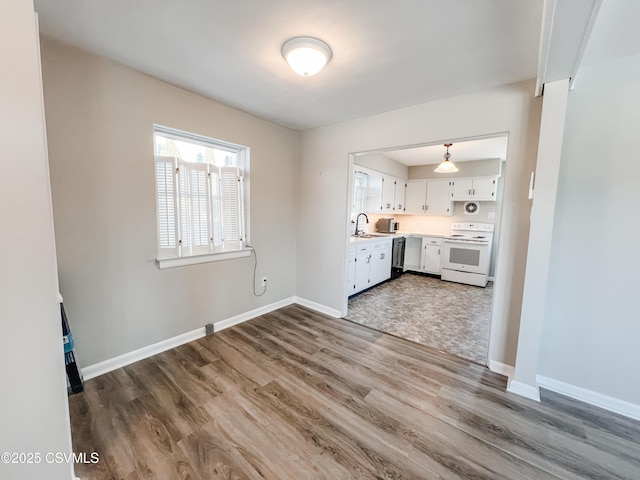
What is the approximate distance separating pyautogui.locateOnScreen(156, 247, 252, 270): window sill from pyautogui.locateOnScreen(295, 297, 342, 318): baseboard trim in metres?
1.18

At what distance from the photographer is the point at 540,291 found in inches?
76.5

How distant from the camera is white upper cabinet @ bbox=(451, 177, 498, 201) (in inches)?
203

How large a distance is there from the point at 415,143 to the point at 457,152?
2.59 meters

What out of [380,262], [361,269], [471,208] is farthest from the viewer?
[471,208]

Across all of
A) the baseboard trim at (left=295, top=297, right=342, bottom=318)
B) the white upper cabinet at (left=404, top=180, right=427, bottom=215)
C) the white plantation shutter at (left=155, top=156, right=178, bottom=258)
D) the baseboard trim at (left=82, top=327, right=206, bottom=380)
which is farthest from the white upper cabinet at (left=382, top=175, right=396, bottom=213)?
the baseboard trim at (left=82, top=327, right=206, bottom=380)

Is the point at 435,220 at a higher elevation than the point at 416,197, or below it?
below

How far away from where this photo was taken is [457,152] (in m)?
4.69

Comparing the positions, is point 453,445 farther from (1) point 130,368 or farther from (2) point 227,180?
(2) point 227,180

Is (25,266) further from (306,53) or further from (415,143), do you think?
(415,143)

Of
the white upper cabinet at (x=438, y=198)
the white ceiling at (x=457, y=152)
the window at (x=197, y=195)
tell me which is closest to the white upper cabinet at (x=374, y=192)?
the white ceiling at (x=457, y=152)

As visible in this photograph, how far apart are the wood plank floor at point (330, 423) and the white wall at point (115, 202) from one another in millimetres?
429

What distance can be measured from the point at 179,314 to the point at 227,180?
1.55 m

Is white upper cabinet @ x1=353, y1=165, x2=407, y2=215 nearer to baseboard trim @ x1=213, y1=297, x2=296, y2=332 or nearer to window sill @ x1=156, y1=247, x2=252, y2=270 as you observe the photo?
baseboard trim @ x1=213, y1=297, x2=296, y2=332

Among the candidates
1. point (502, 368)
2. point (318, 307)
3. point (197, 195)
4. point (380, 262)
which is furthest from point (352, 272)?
point (197, 195)
